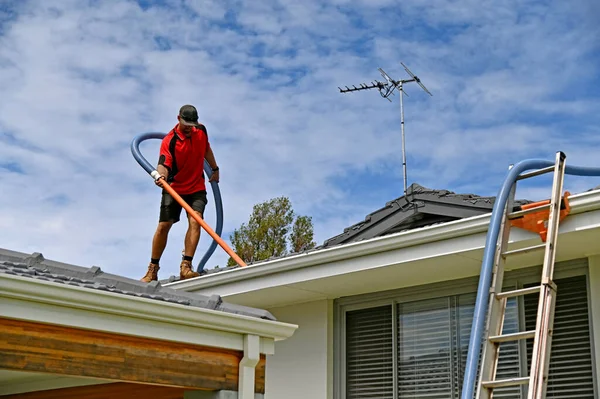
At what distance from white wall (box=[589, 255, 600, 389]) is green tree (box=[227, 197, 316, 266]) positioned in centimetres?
1906

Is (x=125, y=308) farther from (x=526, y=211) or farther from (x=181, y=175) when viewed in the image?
(x=181, y=175)

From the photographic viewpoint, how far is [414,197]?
9164mm

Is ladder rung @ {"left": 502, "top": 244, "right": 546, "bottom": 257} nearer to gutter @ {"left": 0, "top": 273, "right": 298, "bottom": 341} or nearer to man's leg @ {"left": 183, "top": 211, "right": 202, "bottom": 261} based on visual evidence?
gutter @ {"left": 0, "top": 273, "right": 298, "bottom": 341}

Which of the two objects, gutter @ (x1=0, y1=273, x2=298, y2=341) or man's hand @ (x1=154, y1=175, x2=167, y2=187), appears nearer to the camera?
gutter @ (x1=0, y1=273, x2=298, y2=341)

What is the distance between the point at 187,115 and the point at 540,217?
3293 millimetres

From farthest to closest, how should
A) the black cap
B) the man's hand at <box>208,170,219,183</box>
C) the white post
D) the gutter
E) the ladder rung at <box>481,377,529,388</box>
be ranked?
the man's hand at <box>208,170,219,183</box> < the black cap < the ladder rung at <box>481,377,529,388</box> < the white post < the gutter

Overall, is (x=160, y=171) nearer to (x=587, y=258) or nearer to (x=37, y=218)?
(x=587, y=258)

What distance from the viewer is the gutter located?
184 inches

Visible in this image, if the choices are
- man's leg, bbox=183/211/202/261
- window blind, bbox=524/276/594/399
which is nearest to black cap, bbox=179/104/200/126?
man's leg, bbox=183/211/202/261

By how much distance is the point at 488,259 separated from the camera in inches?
257

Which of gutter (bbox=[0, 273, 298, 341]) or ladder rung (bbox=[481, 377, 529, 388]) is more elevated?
gutter (bbox=[0, 273, 298, 341])

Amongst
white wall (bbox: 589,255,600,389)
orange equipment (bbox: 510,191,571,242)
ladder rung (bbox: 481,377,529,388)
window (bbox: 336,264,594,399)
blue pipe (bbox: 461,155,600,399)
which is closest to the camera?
ladder rung (bbox: 481,377,529,388)

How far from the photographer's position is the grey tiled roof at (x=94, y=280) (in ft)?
16.8

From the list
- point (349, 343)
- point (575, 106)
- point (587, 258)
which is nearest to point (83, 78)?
point (575, 106)
